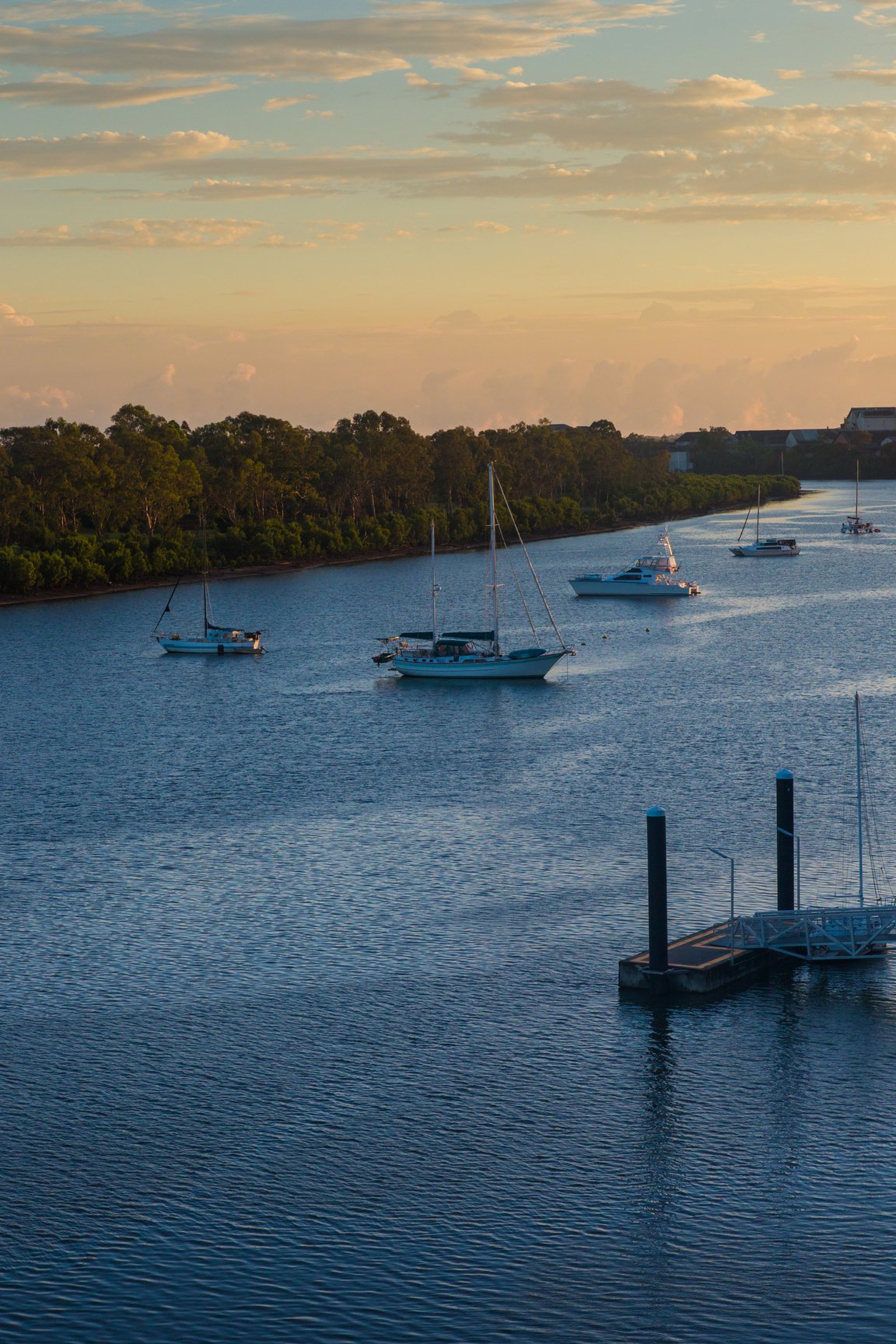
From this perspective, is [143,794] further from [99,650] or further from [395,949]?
[99,650]

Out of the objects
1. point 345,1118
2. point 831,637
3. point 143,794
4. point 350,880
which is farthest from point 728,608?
point 345,1118

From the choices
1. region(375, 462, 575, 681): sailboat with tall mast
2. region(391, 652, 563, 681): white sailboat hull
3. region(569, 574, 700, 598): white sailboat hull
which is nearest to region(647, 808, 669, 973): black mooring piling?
region(375, 462, 575, 681): sailboat with tall mast

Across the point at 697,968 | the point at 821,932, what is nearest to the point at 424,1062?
the point at 697,968

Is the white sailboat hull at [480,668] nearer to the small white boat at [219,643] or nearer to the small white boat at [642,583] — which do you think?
the small white boat at [219,643]

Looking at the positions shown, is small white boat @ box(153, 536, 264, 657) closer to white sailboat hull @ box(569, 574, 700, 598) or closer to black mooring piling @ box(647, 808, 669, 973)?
white sailboat hull @ box(569, 574, 700, 598)

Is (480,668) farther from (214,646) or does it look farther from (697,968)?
A: (697,968)

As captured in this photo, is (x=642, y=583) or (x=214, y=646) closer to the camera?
(x=214, y=646)

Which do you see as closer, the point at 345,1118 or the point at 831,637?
the point at 345,1118
